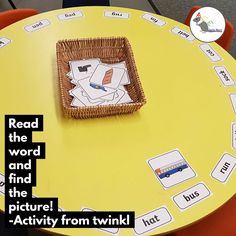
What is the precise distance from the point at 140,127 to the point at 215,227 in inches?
19.0

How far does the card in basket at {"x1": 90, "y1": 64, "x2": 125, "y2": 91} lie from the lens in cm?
171

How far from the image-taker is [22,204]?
4.56 feet

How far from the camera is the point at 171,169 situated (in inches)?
58.2

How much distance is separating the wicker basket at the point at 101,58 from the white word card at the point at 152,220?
42cm

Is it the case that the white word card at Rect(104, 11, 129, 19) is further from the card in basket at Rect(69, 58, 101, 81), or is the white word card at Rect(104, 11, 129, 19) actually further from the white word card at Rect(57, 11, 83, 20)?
the card in basket at Rect(69, 58, 101, 81)

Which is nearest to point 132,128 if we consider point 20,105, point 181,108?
point 181,108

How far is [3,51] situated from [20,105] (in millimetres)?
362

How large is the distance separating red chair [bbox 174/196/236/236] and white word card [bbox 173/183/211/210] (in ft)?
0.54

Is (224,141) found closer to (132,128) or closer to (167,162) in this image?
(167,162)

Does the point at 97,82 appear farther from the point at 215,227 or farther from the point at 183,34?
the point at 215,227

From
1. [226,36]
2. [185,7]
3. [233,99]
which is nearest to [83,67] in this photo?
[233,99]

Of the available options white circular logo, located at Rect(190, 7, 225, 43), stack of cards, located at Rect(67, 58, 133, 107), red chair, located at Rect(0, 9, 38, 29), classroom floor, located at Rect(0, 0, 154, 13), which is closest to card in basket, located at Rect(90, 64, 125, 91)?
stack of cards, located at Rect(67, 58, 133, 107)

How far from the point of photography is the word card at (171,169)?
4.77ft

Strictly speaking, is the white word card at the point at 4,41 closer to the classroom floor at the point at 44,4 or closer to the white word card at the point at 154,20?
the white word card at the point at 154,20
